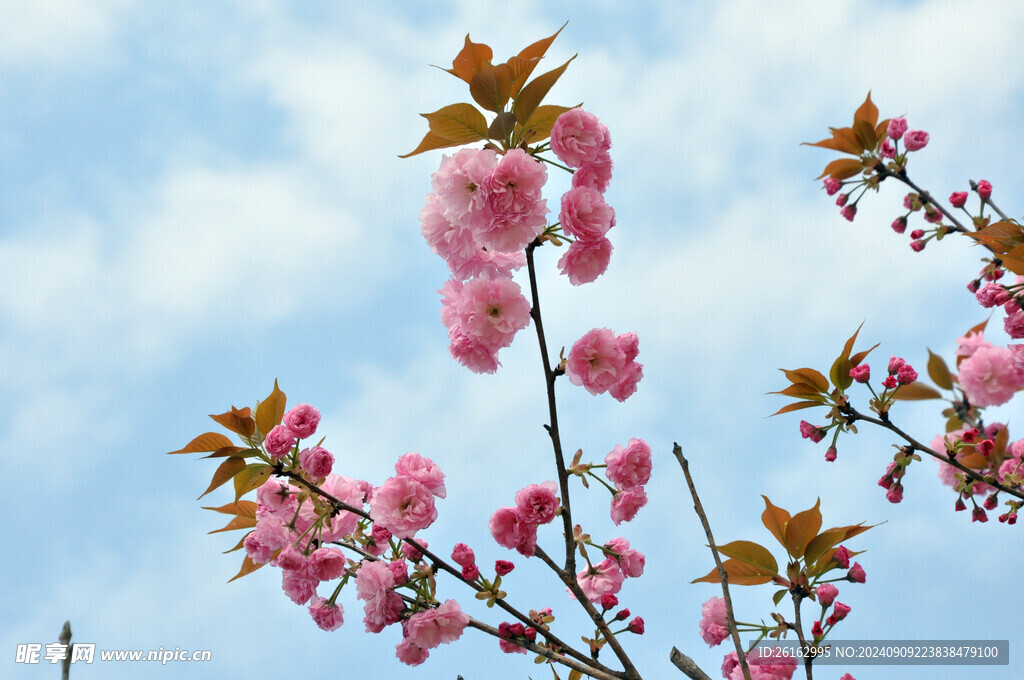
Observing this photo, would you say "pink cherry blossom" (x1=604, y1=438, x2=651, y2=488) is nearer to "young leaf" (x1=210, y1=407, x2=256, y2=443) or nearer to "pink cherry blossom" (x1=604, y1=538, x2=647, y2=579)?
"pink cherry blossom" (x1=604, y1=538, x2=647, y2=579)

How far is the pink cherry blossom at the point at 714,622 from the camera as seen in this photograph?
1856 mm

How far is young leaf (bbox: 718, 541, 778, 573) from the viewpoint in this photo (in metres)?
1.76

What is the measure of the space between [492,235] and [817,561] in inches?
45.1

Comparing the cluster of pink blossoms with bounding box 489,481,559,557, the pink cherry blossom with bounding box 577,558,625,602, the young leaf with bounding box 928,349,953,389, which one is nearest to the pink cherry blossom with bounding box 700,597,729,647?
the pink cherry blossom with bounding box 577,558,625,602

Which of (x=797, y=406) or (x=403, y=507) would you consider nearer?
(x=403, y=507)

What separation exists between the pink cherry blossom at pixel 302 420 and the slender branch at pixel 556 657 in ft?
1.98

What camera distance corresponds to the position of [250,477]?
1.84m

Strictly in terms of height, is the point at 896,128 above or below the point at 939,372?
above

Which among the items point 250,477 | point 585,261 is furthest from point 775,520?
point 250,477

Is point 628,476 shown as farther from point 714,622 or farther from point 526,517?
point 714,622

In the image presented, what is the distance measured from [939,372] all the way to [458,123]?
172 cm

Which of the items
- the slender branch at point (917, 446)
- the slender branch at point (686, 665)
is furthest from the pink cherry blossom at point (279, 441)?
the slender branch at point (917, 446)

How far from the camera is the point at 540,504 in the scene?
168 cm

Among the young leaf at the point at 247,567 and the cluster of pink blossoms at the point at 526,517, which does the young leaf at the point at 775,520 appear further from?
the young leaf at the point at 247,567
